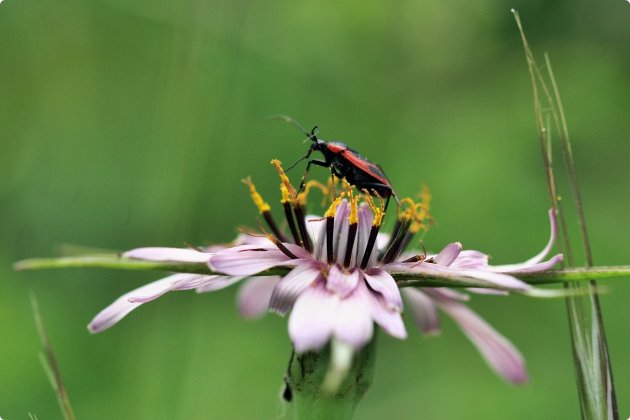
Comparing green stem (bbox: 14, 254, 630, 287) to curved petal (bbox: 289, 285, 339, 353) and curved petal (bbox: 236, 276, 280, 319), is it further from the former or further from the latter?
curved petal (bbox: 236, 276, 280, 319)

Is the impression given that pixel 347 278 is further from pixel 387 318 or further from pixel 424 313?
pixel 424 313

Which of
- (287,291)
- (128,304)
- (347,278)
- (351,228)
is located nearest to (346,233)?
(351,228)

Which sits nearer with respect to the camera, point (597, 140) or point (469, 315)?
point (469, 315)

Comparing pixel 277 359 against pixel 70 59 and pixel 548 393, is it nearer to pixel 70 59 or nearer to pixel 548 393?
pixel 548 393

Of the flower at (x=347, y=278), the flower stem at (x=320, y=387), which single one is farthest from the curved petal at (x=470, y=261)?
the flower stem at (x=320, y=387)

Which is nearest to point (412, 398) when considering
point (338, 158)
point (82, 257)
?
point (338, 158)

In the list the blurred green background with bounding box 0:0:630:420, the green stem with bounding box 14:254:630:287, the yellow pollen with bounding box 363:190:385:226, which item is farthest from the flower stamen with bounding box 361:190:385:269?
the blurred green background with bounding box 0:0:630:420

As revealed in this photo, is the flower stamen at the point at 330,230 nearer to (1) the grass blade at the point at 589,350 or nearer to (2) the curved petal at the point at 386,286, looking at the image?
(2) the curved petal at the point at 386,286
